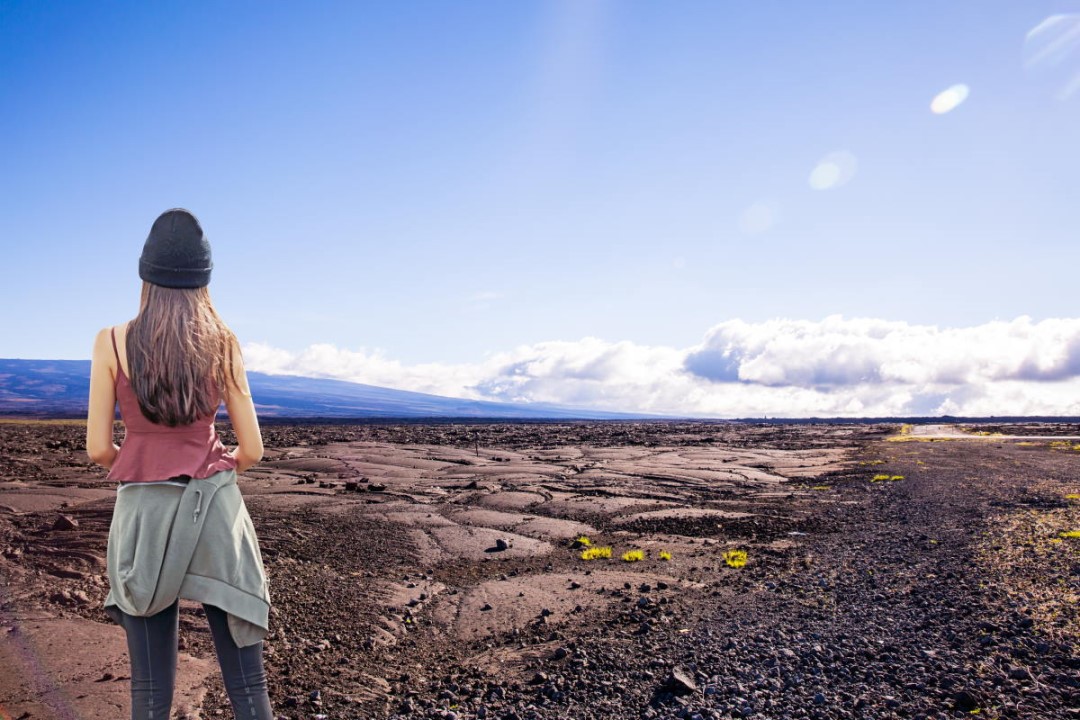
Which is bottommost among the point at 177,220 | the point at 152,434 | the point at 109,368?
the point at 152,434

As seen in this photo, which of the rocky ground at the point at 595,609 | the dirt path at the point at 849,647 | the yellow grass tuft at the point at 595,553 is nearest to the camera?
the dirt path at the point at 849,647

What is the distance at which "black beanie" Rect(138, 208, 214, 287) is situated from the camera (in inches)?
107

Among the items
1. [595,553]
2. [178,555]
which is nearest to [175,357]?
[178,555]

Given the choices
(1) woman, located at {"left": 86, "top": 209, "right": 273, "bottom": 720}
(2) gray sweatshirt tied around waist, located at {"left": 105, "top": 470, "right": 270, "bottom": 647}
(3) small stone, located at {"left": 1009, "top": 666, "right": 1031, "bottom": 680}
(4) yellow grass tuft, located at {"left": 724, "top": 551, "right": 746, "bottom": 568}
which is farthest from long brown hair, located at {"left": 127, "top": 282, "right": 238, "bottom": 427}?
(4) yellow grass tuft, located at {"left": 724, "top": 551, "right": 746, "bottom": 568}

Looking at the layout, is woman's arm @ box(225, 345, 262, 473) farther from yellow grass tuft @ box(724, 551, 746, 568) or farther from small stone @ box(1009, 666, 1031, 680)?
yellow grass tuft @ box(724, 551, 746, 568)

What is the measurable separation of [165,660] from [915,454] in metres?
35.9

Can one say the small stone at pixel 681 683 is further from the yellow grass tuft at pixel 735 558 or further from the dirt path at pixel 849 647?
the yellow grass tuft at pixel 735 558

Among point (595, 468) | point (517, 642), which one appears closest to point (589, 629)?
point (517, 642)

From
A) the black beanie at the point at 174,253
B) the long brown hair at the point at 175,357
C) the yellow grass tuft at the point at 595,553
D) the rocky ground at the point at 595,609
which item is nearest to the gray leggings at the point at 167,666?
the long brown hair at the point at 175,357

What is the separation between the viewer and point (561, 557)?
1026 cm

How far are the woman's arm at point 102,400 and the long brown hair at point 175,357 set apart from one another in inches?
3.2

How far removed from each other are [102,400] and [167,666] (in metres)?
1.12

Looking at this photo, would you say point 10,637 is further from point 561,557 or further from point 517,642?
point 561,557

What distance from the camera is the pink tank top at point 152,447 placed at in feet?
8.67
